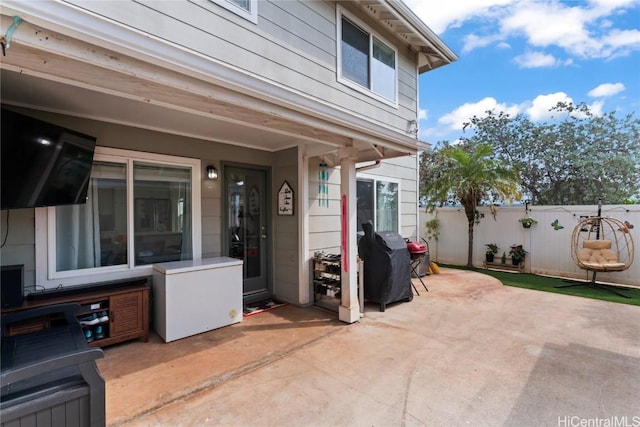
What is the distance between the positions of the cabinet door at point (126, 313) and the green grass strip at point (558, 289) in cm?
638

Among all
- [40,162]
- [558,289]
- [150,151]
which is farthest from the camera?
[558,289]

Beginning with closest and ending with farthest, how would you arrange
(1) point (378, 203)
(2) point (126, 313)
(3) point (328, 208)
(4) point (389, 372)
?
(4) point (389, 372), (2) point (126, 313), (3) point (328, 208), (1) point (378, 203)

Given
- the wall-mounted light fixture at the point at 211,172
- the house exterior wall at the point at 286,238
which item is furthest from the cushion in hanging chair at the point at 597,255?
the wall-mounted light fixture at the point at 211,172

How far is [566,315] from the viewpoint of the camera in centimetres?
411

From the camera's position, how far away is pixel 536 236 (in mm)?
7133

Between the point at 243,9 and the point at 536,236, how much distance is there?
7.69m

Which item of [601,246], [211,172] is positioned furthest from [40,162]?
[601,246]

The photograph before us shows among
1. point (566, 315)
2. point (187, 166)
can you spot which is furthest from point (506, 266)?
point (187, 166)

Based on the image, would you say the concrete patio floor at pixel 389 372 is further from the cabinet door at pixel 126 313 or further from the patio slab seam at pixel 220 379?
the cabinet door at pixel 126 313

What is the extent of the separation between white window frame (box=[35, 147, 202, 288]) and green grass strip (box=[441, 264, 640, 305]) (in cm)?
604

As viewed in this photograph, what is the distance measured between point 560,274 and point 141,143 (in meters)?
8.59

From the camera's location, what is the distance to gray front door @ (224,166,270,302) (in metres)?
4.52

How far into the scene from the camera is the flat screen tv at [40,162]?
91.9 inches

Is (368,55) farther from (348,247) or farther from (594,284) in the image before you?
(594,284)
